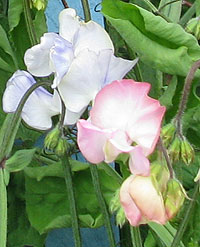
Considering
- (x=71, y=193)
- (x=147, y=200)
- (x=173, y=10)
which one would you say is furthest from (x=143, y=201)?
(x=173, y=10)

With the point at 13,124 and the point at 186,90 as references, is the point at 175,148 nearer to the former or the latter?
the point at 186,90

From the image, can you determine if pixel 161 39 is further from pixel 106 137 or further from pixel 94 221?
pixel 94 221

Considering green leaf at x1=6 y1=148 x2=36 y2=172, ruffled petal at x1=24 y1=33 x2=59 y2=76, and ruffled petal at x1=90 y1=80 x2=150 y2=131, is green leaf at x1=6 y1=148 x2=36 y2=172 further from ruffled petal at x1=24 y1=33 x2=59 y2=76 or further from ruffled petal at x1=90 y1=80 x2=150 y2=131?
ruffled petal at x1=90 y1=80 x2=150 y2=131

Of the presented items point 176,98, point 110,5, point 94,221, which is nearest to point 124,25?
point 110,5

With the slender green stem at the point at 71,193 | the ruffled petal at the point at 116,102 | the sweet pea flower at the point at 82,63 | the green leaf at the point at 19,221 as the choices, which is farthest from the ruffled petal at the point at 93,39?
the green leaf at the point at 19,221

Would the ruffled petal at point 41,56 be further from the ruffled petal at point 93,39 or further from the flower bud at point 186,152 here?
the flower bud at point 186,152

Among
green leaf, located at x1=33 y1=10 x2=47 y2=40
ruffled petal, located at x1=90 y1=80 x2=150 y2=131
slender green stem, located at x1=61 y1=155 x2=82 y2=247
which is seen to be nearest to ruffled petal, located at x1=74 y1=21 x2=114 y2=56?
ruffled petal, located at x1=90 y1=80 x2=150 y2=131

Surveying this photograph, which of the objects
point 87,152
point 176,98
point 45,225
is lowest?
point 45,225
